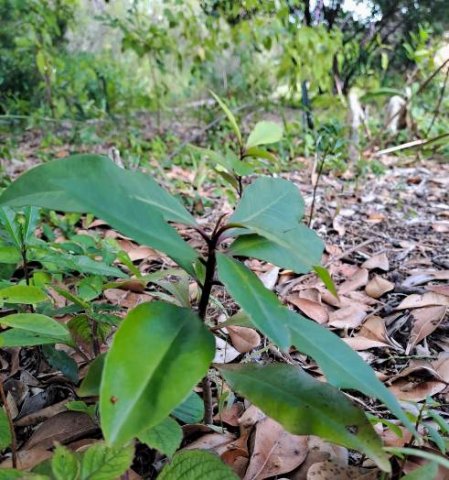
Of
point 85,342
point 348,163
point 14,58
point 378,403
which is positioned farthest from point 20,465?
point 14,58

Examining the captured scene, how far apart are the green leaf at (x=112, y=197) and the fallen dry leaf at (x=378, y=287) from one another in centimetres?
77

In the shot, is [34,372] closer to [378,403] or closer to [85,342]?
[85,342]

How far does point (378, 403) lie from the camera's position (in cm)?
84

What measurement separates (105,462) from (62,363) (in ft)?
0.92

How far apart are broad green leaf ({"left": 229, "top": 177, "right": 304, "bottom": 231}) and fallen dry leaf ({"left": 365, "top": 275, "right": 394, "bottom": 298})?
62 centimetres

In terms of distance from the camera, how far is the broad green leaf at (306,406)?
1.80 feet

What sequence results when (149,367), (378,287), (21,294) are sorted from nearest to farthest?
(149,367), (21,294), (378,287)

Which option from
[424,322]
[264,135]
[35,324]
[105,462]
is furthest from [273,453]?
[264,135]

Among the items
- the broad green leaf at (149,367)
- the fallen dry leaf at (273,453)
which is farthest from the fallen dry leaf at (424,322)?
the broad green leaf at (149,367)

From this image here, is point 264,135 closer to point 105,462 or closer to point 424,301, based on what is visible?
point 424,301

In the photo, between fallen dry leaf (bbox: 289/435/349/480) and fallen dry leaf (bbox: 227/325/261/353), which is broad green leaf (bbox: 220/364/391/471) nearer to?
fallen dry leaf (bbox: 289/435/349/480)

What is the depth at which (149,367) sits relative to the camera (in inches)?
19.4

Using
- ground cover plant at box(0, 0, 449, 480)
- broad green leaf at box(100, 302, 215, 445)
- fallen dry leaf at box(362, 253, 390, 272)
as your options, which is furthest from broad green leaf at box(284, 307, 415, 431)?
fallen dry leaf at box(362, 253, 390, 272)

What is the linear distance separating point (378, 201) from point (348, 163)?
78 cm
